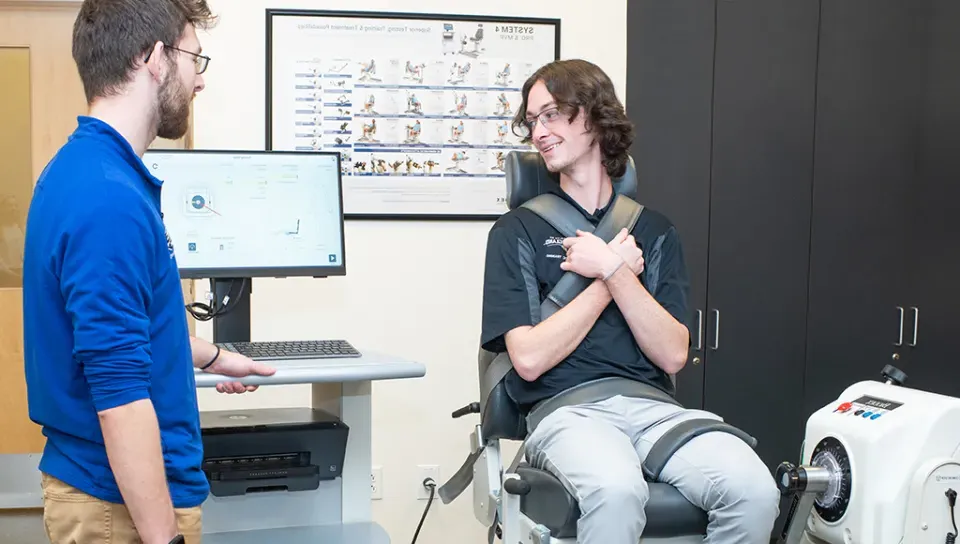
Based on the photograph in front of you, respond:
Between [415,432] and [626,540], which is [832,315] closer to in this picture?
[415,432]

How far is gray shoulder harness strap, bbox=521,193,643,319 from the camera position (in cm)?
219

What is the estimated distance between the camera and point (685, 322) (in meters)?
2.23

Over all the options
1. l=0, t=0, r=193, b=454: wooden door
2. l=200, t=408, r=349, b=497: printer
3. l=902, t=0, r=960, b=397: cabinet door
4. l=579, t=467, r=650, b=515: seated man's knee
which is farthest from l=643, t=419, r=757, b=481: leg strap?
l=0, t=0, r=193, b=454: wooden door

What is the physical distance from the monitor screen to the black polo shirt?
504 mm

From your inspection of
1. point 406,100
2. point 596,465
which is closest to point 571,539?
point 596,465

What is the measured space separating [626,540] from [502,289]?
2.11ft

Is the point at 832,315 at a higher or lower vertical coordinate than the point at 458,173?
lower

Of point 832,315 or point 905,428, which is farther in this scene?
point 832,315

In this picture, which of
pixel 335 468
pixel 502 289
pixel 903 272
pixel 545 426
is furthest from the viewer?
pixel 903 272

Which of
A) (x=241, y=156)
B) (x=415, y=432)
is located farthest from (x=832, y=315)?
(x=241, y=156)

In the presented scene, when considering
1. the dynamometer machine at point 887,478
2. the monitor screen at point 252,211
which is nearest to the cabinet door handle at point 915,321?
the dynamometer machine at point 887,478

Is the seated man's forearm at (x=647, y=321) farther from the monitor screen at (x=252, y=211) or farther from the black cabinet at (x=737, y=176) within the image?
the black cabinet at (x=737, y=176)

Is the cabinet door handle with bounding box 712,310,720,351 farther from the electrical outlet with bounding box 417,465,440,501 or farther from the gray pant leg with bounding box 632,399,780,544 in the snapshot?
the gray pant leg with bounding box 632,399,780,544

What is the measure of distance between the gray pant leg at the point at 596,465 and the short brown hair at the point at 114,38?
1.07 meters
